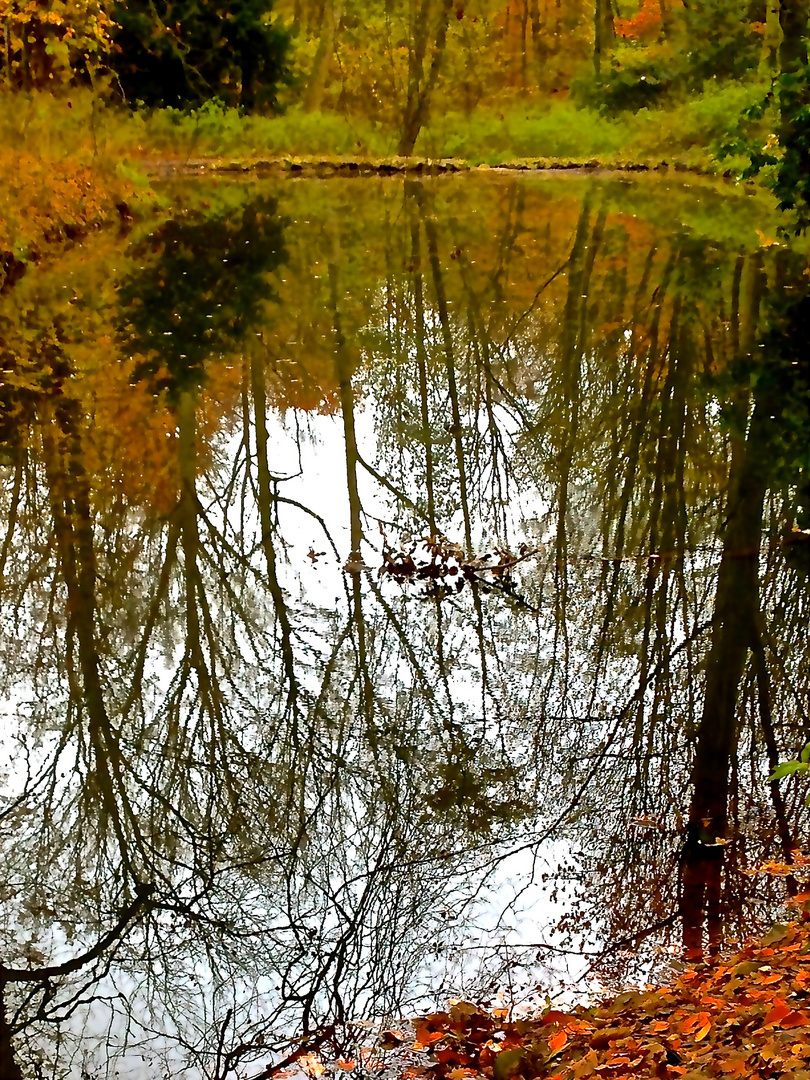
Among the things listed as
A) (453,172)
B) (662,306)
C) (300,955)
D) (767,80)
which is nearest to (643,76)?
A: (453,172)

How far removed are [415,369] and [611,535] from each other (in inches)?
155

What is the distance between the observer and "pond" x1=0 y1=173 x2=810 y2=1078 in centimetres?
358

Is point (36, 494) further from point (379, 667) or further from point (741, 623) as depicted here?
point (741, 623)

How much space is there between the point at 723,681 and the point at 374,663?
5.38 feet

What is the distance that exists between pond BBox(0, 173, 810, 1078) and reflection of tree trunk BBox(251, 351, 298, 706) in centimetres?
4

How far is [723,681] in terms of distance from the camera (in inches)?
207

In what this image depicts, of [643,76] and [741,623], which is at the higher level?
[643,76]

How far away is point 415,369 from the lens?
33.9 ft

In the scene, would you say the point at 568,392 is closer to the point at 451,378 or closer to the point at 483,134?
the point at 451,378

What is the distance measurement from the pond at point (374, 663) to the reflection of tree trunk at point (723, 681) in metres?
0.02

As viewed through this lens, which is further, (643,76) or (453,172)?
(643,76)

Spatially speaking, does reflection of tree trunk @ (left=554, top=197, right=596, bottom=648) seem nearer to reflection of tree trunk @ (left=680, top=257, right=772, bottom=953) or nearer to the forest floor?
reflection of tree trunk @ (left=680, top=257, right=772, bottom=953)

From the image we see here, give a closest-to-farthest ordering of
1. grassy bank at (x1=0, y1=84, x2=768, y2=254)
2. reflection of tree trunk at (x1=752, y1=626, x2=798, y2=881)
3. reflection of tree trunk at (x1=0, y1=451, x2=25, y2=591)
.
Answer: reflection of tree trunk at (x1=752, y1=626, x2=798, y2=881)
reflection of tree trunk at (x1=0, y1=451, x2=25, y2=591)
grassy bank at (x1=0, y1=84, x2=768, y2=254)

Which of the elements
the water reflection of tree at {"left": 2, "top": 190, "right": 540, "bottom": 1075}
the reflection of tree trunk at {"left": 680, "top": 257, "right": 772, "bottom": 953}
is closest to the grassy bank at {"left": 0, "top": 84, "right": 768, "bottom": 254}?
the water reflection of tree at {"left": 2, "top": 190, "right": 540, "bottom": 1075}
